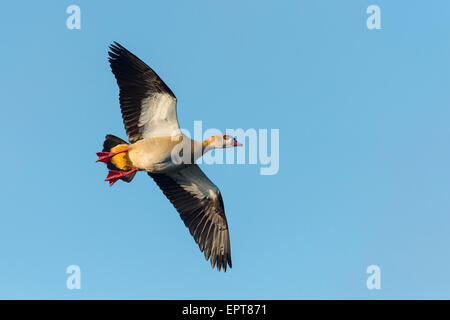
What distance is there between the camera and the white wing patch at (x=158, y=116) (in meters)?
10.2

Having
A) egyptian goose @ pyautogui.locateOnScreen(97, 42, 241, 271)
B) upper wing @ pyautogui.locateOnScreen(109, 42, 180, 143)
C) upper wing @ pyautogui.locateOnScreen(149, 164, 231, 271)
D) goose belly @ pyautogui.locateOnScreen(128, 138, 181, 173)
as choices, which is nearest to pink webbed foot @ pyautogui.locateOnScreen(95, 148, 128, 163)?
egyptian goose @ pyautogui.locateOnScreen(97, 42, 241, 271)

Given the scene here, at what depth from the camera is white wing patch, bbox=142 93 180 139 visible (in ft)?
33.6

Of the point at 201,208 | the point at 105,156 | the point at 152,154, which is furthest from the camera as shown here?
the point at 201,208

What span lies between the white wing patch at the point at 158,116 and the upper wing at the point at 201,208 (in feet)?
2.83

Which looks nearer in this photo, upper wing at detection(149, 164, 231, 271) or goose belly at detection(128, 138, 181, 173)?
goose belly at detection(128, 138, 181, 173)

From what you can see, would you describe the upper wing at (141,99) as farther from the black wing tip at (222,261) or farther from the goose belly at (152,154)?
the black wing tip at (222,261)

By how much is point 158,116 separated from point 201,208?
1.82 meters

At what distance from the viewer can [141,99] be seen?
10.3 meters

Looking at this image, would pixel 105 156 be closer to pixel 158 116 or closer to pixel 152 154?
pixel 152 154

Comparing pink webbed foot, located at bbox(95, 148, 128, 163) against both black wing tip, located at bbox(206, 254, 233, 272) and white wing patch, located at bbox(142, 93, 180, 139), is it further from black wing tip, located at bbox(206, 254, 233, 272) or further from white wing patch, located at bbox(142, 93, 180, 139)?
black wing tip, located at bbox(206, 254, 233, 272)

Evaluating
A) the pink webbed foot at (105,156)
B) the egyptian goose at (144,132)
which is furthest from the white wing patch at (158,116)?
the pink webbed foot at (105,156)

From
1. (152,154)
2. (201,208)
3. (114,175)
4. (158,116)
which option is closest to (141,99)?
(158,116)
